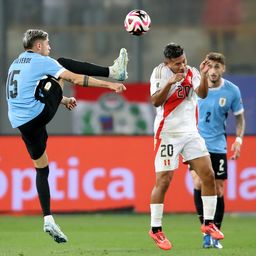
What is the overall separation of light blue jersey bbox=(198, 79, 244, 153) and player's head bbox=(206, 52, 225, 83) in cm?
16

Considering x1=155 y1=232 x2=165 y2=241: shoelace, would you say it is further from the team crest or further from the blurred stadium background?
the blurred stadium background

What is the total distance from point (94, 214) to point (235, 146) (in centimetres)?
500

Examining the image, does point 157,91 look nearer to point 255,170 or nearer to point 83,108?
point 255,170

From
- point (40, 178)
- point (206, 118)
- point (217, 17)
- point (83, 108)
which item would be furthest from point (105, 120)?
point (40, 178)

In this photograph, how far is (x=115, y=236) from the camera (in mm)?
13719

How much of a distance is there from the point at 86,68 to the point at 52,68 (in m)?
0.36

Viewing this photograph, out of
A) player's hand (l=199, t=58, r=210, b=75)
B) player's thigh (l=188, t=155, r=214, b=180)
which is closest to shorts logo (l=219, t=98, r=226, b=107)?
player's thigh (l=188, t=155, r=214, b=180)

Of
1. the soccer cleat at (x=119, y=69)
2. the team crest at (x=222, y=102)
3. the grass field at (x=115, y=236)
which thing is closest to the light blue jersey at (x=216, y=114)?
the team crest at (x=222, y=102)

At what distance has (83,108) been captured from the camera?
18953mm

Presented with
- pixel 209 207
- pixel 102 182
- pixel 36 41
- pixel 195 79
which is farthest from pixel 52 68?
pixel 102 182

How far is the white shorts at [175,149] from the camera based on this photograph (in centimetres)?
1166

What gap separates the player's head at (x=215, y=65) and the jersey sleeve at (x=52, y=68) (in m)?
2.07

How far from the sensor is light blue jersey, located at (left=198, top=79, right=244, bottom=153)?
505 inches

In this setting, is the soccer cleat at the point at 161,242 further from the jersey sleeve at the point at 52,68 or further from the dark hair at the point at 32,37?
the dark hair at the point at 32,37
